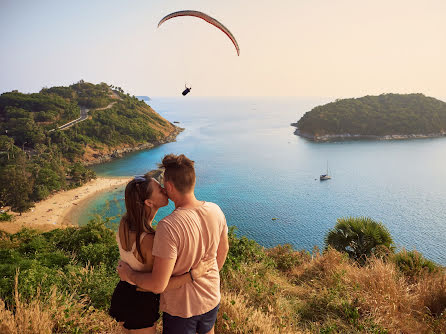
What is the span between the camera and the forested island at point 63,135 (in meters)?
36.2

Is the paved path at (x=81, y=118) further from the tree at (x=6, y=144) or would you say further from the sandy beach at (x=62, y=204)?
the sandy beach at (x=62, y=204)

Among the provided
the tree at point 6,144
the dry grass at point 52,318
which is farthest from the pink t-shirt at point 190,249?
the tree at point 6,144

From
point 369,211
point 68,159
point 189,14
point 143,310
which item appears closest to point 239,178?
point 369,211

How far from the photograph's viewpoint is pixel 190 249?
1814 mm

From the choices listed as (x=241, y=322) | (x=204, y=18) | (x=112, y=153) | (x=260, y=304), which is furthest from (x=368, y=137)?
(x=241, y=322)

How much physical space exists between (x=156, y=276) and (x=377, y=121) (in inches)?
3728

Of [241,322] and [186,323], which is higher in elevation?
[186,323]

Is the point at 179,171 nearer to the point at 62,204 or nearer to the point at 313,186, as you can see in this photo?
the point at 62,204

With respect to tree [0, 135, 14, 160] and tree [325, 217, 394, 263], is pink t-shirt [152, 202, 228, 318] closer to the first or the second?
tree [325, 217, 394, 263]

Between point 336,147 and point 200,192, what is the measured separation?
43.4 m

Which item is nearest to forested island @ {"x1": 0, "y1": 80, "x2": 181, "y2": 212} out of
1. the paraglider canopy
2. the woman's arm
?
the paraglider canopy

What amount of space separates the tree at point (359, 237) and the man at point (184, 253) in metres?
9.11

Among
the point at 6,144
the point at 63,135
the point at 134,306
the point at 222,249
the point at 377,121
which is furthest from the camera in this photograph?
the point at 377,121

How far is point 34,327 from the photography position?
8.86 ft
